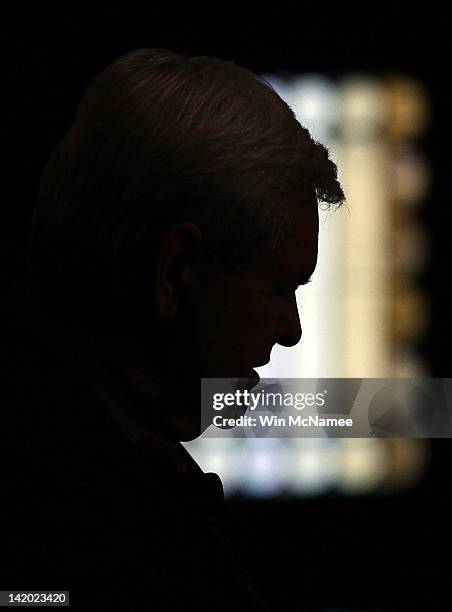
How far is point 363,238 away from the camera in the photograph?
3428mm

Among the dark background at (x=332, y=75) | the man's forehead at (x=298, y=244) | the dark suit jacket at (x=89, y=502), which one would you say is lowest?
the dark suit jacket at (x=89, y=502)

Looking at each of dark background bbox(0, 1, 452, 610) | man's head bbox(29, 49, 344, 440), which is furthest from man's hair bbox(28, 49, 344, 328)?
dark background bbox(0, 1, 452, 610)

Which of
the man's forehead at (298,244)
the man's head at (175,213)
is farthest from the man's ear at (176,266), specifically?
the man's forehead at (298,244)

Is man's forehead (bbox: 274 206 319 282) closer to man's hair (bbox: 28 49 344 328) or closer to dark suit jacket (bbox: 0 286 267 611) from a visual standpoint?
man's hair (bbox: 28 49 344 328)

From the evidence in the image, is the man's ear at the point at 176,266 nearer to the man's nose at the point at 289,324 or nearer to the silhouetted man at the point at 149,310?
the silhouetted man at the point at 149,310

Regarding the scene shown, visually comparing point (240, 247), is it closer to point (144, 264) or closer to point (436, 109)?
point (144, 264)

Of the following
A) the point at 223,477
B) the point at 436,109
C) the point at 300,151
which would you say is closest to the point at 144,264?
the point at 300,151

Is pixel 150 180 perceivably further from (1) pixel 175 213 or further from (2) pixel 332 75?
→ (2) pixel 332 75

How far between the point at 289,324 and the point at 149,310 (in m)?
0.18

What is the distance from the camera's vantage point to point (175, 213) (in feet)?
3.43

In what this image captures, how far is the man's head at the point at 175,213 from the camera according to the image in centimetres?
104

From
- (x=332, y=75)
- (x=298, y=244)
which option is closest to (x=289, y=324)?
(x=298, y=244)

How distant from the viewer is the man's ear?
3.44 ft

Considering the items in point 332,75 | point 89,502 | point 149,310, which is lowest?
point 89,502
